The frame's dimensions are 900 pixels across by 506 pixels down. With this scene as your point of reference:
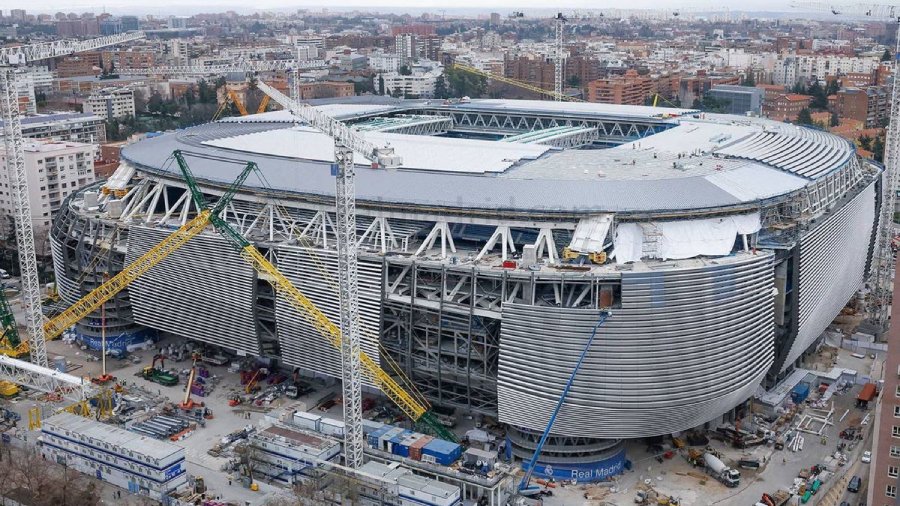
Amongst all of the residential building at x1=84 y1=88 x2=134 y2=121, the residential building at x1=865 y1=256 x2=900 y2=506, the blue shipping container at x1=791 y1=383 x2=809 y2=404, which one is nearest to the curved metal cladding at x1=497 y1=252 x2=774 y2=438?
the blue shipping container at x1=791 y1=383 x2=809 y2=404

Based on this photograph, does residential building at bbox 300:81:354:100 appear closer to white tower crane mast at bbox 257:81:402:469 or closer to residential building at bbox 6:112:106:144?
residential building at bbox 6:112:106:144

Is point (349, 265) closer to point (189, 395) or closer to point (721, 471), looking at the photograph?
point (189, 395)

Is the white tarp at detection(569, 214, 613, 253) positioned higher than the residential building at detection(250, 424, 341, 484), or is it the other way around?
the white tarp at detection(569, 214, 613, 253)

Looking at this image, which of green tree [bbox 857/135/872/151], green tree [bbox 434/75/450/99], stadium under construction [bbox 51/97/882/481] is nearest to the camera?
stadium under construction [bbox 51/97/882/481]

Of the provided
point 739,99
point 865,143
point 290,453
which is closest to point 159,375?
point 290,453

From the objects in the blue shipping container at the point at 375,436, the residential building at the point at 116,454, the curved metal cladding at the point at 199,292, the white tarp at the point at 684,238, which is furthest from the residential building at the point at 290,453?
the white tarp at the point at 684,238

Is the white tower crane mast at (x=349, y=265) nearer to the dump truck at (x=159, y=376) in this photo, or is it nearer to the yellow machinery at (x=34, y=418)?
the dump truck at (x=159, y=376)
